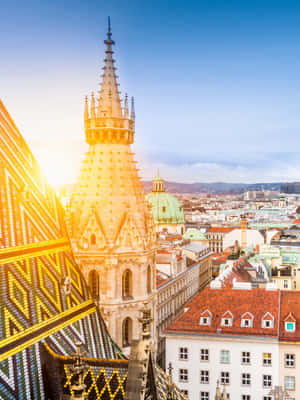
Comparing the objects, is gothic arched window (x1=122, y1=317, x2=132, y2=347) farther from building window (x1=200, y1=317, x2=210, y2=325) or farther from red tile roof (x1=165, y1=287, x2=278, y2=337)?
building window (x1=200, y1=317, x2=210, y2=325)

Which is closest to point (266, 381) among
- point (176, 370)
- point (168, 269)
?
point (176, 370)

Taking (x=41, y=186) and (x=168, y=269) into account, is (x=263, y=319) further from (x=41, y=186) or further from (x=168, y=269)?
(x=168, y=269)

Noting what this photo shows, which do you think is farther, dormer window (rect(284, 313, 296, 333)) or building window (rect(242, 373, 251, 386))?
Result: dormer window (rect(284, 313, 296, 333))

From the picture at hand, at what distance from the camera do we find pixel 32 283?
20.4m

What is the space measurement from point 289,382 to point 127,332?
1978 cm

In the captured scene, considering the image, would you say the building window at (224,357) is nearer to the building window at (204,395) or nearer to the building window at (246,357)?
the building window at (246,357)

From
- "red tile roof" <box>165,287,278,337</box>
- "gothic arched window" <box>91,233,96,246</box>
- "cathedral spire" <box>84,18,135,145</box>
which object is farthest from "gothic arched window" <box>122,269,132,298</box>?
"red tile roof" <box>165,287,278,337</box>

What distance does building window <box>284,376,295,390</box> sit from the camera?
133 ft

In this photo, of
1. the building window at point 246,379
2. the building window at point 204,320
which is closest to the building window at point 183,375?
the building window at point 204,320

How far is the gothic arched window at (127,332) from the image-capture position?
27344 millimetres

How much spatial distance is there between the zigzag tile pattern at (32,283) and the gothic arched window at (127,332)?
10.4 ft

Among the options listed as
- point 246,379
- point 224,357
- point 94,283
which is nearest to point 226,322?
point 224,357

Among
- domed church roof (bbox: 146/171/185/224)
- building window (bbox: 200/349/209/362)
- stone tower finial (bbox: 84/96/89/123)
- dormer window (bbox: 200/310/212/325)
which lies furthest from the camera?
domed church roof (bbox: 146/171/185/224)

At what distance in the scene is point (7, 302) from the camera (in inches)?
722
